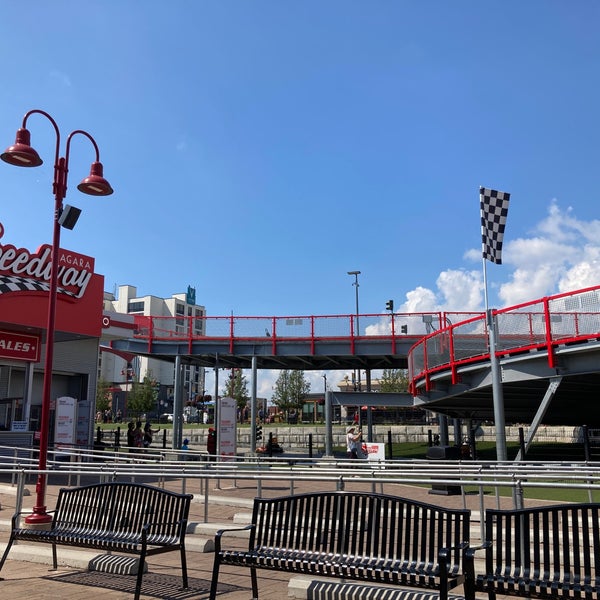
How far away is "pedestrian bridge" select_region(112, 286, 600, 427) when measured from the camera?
15.8m

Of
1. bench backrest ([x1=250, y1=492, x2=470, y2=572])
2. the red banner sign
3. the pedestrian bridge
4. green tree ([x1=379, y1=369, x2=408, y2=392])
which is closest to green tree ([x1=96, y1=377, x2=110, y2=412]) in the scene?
green tree ([x1=379, y1=369, x2=408, y2=392])

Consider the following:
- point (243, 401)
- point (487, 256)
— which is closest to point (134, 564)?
point (487, 256)

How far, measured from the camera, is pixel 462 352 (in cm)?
1933

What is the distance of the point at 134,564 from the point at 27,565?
1617 mm

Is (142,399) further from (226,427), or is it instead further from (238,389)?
(226,427)

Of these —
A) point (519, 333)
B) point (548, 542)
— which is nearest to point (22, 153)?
point (548, 542)

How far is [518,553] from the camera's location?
4.67 meters

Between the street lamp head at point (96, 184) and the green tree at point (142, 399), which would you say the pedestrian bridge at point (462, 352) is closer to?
the street lamp head at point (96, 184)

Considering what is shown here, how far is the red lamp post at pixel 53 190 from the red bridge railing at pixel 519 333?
35.1ft

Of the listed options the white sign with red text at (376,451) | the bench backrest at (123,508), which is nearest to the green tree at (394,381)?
the white sign with red text at (376,451)

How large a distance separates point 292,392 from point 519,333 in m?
46.5

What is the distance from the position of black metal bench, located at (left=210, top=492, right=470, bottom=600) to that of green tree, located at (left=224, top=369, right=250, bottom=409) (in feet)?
209

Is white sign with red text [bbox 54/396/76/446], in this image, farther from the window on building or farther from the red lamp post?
the window on building

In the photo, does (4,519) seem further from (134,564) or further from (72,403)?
(72,403)
